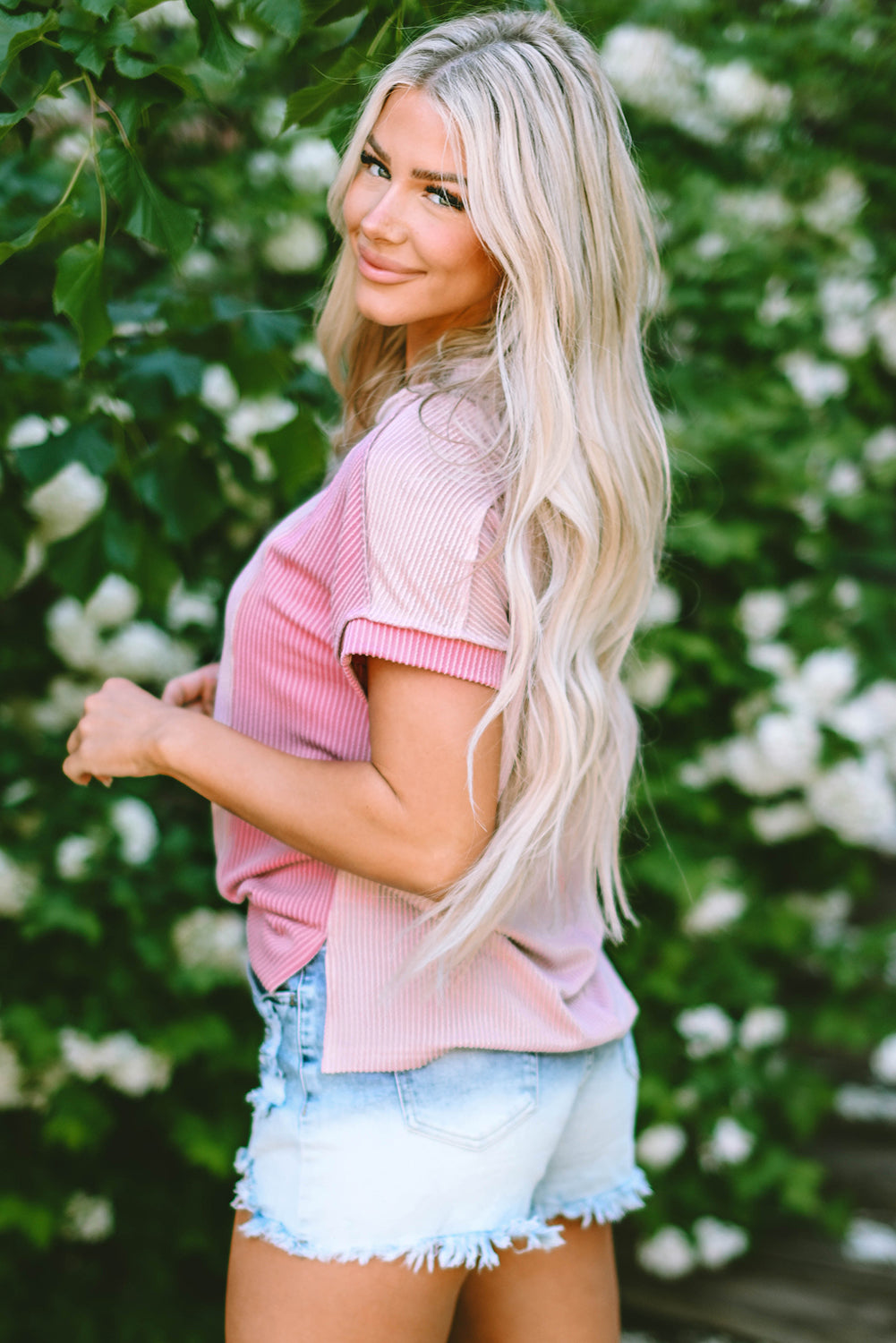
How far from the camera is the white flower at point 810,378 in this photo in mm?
2496

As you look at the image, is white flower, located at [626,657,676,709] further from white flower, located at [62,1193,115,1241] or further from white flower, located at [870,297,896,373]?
white flower, located at [62,1193,115,1241]

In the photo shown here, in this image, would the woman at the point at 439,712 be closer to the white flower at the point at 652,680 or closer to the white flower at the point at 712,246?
the white flower at the point at 652,680

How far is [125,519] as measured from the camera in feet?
5.55

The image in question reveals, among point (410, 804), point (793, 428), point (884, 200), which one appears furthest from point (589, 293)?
point (884, 200)

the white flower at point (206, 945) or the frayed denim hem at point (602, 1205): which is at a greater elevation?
the frayed denim hem at point (602, 1205)

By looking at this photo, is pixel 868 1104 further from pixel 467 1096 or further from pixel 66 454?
pixel 66 454

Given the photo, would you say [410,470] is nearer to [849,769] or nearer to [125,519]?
[125,519]

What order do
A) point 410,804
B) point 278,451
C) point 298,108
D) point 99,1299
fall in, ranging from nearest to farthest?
point 410,804 < point 298,108 < point 278,451 < point 99,1299

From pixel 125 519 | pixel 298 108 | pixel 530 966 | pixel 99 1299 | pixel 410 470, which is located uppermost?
pixel 298 108

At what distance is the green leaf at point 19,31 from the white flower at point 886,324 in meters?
2.05

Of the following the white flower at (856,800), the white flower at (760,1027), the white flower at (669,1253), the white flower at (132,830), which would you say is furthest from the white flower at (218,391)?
the white flower at (669,1253)

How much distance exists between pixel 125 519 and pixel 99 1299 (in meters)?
1.49

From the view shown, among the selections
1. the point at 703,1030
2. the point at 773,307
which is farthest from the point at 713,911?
the point at 773,307

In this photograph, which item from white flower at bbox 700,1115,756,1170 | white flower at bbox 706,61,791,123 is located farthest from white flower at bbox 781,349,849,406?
white flower at bbox 700,1115,756,1170
